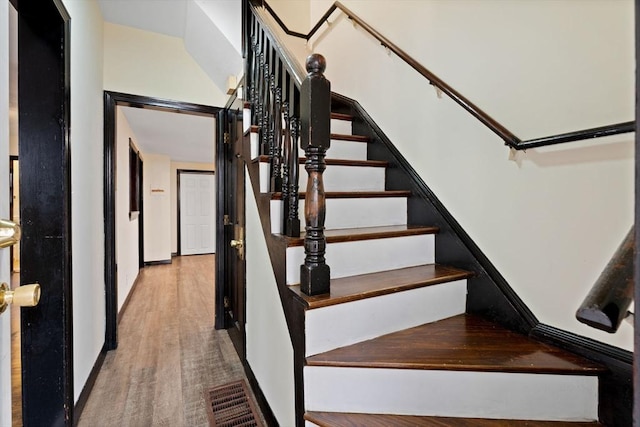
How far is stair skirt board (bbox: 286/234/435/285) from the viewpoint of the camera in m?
1.29

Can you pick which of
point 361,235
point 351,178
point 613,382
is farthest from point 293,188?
point 613,382

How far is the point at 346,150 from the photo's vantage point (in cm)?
228

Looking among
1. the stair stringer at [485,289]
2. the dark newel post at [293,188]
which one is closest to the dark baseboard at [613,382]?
the stair stringer at [485,289]

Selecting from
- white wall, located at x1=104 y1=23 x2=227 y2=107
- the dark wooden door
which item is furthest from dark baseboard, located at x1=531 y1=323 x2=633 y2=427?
white wall, located at x1=104 y1=23 x2=227 y2=107

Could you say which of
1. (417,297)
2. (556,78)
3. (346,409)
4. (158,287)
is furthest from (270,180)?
(158,287)

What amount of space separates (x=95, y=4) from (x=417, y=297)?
9.77ft

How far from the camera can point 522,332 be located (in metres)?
1.33

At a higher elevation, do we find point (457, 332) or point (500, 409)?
point (457, 332)

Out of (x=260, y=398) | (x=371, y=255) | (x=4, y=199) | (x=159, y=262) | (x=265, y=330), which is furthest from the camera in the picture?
(x=159, y=262)

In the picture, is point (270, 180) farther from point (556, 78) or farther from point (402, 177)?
point (556, 78)

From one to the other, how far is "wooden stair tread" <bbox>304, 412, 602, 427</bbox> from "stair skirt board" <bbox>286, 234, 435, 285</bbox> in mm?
495

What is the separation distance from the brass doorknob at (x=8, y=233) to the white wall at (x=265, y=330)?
3.16ft

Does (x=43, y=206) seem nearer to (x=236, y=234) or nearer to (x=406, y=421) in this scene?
(x=236, y=234)

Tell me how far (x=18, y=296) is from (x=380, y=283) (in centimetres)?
115
